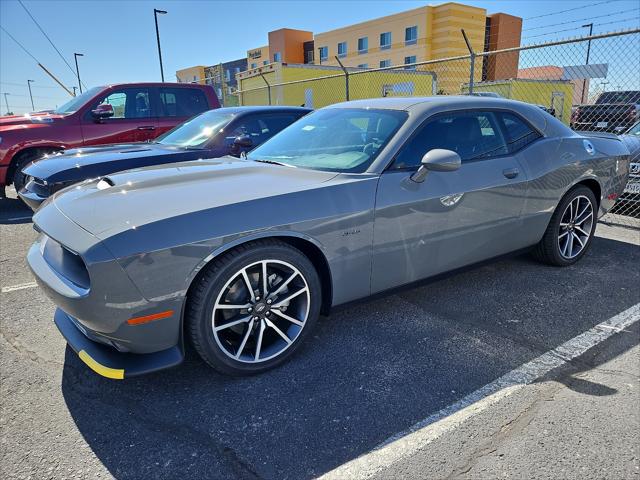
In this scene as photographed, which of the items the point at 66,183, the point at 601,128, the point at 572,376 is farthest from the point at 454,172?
the point at 601,128

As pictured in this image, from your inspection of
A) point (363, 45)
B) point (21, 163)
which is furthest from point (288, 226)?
point (363, 45)

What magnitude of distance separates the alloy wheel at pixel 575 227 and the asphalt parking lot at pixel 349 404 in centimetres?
85

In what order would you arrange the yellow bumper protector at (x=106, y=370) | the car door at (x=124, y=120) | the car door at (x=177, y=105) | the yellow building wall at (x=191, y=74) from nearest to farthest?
the yellow bumper protector at (x=106, y=370) → the car door at (x=124, y=120) → the car door at (x=177, y=105) → the yellow building wall at (x=191, y=74)

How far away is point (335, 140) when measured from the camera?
10.8 feet

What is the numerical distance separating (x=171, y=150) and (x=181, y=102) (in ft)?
9.78

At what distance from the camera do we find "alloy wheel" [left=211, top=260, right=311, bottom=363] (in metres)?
2.41

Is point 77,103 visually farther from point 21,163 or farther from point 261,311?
point 261,311

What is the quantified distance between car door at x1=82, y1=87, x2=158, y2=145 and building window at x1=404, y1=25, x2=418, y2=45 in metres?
33.2

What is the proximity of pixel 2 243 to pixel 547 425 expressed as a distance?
5.68 metres

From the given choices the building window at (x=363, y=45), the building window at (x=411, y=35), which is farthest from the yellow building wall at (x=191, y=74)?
the building window at (x=411, y=35)

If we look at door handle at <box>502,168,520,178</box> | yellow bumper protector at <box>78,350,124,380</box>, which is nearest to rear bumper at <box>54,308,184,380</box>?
yellow bumper protector at <box>78,350,124,380</box>

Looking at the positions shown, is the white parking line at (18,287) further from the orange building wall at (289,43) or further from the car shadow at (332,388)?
the orange building wall at (289,43)

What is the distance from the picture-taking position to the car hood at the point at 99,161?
4.73 meters

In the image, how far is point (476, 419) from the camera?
7.22 feet
